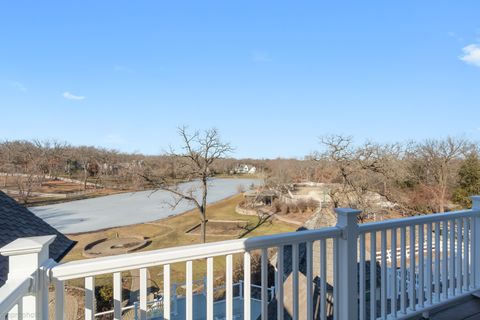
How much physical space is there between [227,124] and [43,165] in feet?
75.6

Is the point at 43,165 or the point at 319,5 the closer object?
the point at 319,5

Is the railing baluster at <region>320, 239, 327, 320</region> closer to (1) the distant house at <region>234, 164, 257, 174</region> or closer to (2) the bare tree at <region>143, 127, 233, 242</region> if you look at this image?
(2) the bare tree at <region>143, 127, 233, 242</region>

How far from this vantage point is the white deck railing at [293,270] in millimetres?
1305

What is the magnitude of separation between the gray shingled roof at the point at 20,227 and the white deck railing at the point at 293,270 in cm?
318

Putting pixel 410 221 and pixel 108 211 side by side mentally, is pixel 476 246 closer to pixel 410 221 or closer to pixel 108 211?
pixel 410 221

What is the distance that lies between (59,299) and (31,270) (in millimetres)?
199

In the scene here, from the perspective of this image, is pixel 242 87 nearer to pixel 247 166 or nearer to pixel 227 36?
pixel 227 36

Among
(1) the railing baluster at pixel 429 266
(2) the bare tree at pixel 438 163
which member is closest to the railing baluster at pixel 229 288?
(1) the railing baluster at pixel 429 266

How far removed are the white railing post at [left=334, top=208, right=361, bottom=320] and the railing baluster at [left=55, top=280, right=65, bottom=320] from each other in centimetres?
165

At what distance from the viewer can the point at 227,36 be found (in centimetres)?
1333

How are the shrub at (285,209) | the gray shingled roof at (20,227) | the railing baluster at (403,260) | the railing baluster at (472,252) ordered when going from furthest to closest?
1. the shrub at (285,209)
2. the gray shingled roof at (20,227)
3. the railing baluster at (472,252)
4. the railing baluster at (403,260)

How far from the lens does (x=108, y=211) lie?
102ft

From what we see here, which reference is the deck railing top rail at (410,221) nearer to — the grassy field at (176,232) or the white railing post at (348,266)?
the white railing post at (348,266)

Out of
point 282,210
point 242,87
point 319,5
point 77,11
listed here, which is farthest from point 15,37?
point 282,210
